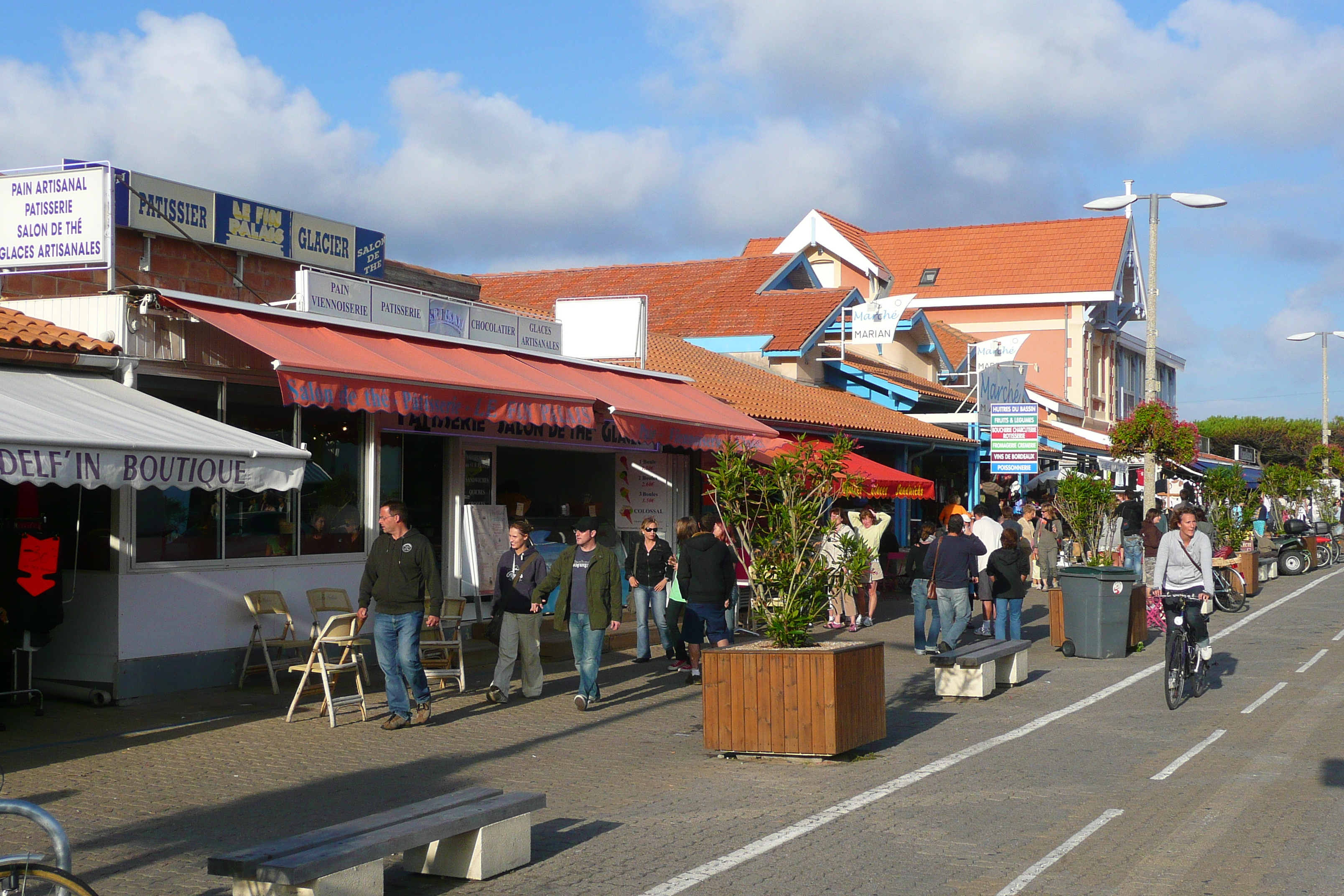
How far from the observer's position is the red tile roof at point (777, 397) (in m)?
19.6

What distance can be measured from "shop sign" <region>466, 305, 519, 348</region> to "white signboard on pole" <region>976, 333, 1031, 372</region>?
15.8m

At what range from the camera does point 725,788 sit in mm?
8172

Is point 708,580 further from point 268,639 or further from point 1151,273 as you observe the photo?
point 1151,273

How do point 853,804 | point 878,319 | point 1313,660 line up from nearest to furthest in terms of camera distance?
1. point 853,804
2. point 1313,660
3. point 878,319

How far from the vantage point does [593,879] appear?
20.0 feet

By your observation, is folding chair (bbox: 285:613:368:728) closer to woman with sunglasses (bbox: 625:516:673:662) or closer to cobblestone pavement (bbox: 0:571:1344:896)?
cobblestone pavement (bbox: 0:571:1344:896)

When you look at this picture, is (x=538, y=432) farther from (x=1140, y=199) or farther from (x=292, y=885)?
(x=1140, y=199)

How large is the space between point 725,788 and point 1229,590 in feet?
50.3

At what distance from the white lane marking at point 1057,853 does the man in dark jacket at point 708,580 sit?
495 centimetres

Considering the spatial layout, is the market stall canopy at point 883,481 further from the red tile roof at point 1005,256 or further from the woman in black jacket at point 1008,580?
the red tile roof at point 1005,256

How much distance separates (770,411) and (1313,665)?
316 inches

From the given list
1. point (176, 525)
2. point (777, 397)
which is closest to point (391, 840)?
point (176, 525)

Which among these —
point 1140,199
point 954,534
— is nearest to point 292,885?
point 954,534

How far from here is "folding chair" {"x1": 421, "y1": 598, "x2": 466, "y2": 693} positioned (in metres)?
11.9
